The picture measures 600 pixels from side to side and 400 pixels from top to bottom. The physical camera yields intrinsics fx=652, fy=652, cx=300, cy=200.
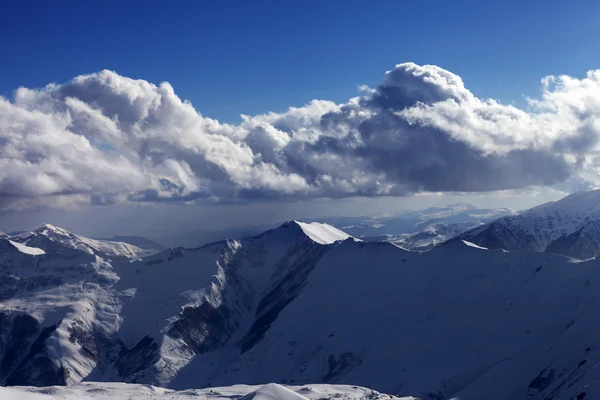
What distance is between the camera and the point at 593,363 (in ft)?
655

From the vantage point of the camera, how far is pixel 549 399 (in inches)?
7751

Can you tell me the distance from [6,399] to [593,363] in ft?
591

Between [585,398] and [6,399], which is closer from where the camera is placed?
[585,398]

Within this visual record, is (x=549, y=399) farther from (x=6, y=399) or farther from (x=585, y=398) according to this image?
(x=6, y=399)

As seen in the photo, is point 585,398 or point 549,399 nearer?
point 585,398

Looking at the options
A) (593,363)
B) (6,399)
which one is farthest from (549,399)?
(6,399)

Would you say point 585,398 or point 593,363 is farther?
point 593,363

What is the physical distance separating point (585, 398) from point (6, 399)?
16932cm

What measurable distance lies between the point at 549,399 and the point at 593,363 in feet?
59.0

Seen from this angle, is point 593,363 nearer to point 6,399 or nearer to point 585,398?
point 585,398

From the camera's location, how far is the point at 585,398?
17775cm

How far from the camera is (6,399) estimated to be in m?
200

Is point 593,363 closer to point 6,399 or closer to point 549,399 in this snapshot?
point 549,399
